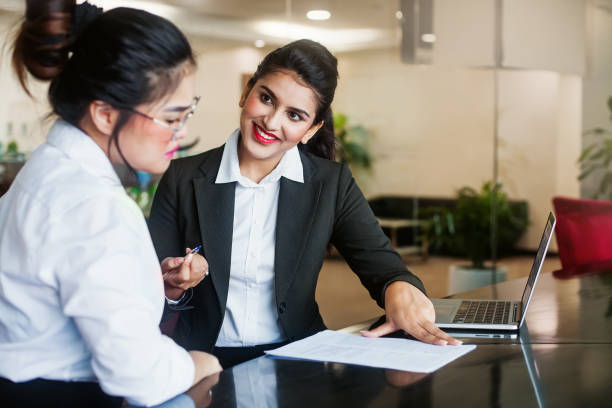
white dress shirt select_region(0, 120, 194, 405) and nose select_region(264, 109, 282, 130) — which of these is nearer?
white dress shirt select_region(0, 120, 194, 405)

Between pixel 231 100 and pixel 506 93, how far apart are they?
212cm

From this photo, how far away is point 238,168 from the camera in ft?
7.02

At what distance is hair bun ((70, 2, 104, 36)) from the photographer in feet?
4.19

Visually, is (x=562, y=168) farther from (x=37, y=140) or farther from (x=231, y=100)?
(x=37, y=140)

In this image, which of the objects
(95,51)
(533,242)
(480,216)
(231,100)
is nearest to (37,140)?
(231,100)

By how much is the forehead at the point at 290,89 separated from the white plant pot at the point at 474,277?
396 centimetres

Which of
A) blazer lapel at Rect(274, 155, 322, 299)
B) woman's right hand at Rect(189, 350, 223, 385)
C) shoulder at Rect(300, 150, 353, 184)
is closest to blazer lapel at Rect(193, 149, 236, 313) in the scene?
blazer lapel at Rect(274, 155, 322, 299)

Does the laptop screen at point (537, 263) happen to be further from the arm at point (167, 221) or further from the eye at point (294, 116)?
the arm at point (167, 221)

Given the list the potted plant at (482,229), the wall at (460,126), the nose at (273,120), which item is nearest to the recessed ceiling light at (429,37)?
the wall at (460,126)

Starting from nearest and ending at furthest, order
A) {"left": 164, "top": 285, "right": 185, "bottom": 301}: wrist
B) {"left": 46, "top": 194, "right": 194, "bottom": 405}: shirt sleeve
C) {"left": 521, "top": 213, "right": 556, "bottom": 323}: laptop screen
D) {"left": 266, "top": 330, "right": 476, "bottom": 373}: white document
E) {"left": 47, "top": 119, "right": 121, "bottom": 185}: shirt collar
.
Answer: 1. {"left": 46, "top": 194, "right": 194, "bottom": 405}: shirt sleeve
2. {"left": 47, "top": 119, "right": 121, "bottom": 185}: shirt collar
3. {"left": 266, "top": 330, "right": 476, "bottom": 373}: white document
4. {"left": 164, "top": 285, "right": 185, "bottom": 301}: wrist
5. {"left": 521, "top": 213, "right": 556, "bottom": 323}: laptop screen

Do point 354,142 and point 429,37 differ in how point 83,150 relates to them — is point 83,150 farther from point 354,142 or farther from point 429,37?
point 429,37

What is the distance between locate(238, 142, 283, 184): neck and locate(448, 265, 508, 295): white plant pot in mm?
3864

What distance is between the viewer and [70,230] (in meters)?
1.10

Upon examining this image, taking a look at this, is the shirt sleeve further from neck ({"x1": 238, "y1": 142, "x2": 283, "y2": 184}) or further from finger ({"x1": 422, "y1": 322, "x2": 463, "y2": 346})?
neck ({"x1": 238, "y1": 142, "x2": 283, "y2": 184})
